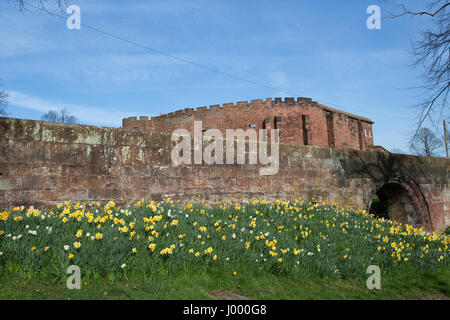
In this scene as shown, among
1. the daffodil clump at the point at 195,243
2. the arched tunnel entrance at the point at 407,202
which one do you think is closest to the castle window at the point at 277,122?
the arched tunnel entrance at the point at 407,202

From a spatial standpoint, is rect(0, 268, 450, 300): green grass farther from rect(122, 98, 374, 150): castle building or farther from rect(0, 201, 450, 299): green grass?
rect(122, 98, 374, 150): castle building

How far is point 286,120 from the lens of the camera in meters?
34.8

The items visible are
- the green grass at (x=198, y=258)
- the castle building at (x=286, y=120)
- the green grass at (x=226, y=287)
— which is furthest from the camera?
the castle building at (x=286, y=120)

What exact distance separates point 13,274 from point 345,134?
3892 centimetres

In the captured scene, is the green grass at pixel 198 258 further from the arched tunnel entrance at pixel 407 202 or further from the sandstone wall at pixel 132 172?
the arched tunnel entrance at pixel 407 202

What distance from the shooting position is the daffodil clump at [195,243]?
3.47m

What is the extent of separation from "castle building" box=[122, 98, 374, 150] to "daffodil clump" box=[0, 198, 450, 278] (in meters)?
28.7

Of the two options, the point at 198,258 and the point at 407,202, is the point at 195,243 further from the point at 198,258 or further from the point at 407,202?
the point at 407,202

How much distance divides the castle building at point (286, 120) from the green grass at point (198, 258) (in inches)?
1152

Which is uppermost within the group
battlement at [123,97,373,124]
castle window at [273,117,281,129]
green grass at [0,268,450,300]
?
battlement at [123,97,373,124]

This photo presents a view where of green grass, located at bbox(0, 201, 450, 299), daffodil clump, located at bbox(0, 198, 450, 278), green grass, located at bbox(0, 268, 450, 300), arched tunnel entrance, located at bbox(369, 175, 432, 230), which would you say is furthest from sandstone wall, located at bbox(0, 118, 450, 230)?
arched tunnel entrance, located at bbox(369, 175, 432, 230)

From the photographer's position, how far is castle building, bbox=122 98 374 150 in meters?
34.8

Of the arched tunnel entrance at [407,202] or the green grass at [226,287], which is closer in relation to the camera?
the green grass at [226,287]
